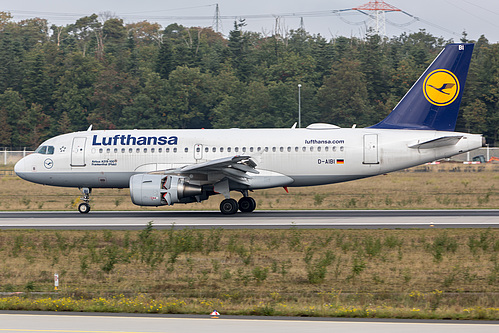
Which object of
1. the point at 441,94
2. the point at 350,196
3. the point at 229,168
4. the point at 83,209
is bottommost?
the point at 83,209

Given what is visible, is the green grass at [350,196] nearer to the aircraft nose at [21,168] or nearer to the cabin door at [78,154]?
the aircraft nose at [21,168]

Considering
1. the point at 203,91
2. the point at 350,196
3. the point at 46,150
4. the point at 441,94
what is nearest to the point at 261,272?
the point at 441,94

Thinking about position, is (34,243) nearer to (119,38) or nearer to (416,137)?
(416,137)

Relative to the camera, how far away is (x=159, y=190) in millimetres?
27984

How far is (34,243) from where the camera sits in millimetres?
21828

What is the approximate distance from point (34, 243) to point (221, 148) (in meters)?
11.3

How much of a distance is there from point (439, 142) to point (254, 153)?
8296 mm

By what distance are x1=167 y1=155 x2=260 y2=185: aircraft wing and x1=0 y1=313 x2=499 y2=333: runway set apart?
15.7 meters

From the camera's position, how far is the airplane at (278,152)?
97.0 ft

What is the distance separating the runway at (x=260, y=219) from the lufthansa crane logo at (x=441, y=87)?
5.17m

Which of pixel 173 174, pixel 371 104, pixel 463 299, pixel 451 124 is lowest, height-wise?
pixel 463 299

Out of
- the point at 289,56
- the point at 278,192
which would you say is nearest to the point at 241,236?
the point at 278,192

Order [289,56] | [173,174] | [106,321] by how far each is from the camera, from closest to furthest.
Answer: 1. [106,321]
2. [173,174]
3. [289,56]

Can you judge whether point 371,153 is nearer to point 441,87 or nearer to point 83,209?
point 441,87
